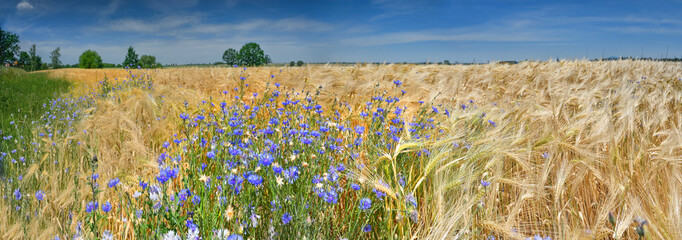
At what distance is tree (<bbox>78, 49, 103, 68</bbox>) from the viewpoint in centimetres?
6744

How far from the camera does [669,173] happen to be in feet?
5.02

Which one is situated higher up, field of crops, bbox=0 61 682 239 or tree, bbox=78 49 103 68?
tree, bbox=78 49 103 68

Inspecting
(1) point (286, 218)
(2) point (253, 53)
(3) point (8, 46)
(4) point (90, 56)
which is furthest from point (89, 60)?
(1) point (286, 218)

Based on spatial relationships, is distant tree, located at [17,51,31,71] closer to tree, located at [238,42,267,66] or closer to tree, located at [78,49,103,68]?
tree, located at [78,49,103,68]

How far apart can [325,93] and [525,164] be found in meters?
3.24

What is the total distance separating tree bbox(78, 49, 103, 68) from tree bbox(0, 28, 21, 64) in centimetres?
2007

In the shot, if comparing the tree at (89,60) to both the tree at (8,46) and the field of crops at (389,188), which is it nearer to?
the tree at (8,46)

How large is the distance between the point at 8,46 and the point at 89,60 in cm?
2385

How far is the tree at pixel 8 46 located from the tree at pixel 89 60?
2007cm

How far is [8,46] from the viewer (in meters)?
44.8

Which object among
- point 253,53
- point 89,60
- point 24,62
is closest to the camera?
point 24,62

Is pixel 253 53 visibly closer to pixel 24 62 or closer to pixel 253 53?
pixel 253 53

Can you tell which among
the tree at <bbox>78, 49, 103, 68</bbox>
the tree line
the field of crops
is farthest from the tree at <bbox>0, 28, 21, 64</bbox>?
the field of crops

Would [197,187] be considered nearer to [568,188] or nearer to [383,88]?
[568,188]
